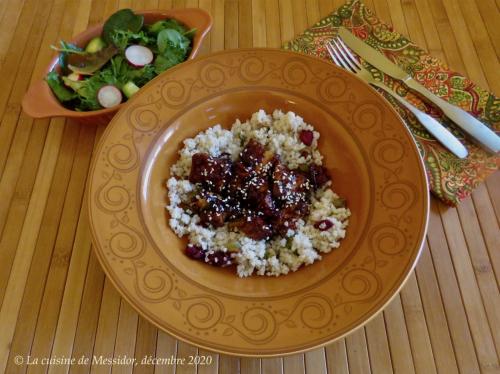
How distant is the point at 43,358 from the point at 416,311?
1134 mm

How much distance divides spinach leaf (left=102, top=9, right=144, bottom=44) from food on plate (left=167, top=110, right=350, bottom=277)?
0.62m

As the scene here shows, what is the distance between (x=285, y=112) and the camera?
1.52 meters

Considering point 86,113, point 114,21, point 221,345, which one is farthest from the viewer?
point 114,21

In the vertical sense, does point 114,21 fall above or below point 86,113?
above

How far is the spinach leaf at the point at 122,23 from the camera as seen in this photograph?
5.84 feet

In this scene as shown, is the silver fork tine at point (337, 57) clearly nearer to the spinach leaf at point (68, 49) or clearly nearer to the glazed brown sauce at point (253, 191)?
the glazed brown sauce at point (253, 191)

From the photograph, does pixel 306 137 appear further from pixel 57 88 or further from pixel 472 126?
pixel 57 88

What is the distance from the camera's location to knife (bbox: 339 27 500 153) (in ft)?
5.13

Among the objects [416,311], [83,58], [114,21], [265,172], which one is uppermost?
[114,21]

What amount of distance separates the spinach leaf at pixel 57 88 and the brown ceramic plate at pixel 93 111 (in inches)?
0.7

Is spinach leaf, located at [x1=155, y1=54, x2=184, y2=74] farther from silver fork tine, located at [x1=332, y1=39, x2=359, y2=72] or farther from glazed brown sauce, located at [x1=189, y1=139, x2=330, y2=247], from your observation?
silver fork tine, located at [x1=332, y1=39, x2=359, y2=72]

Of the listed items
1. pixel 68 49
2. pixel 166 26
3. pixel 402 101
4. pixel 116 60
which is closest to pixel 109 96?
pixel 116 60

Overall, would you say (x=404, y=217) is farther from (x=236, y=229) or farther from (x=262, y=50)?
(x=262, y=50)

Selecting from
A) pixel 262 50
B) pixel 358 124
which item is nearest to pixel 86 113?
pixel 262 50
